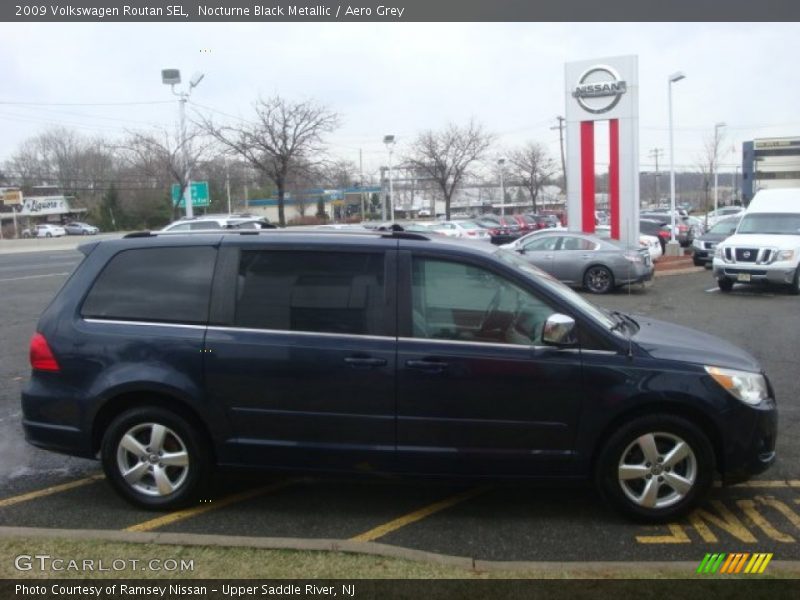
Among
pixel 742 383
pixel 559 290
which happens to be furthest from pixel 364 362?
pixel 742 383

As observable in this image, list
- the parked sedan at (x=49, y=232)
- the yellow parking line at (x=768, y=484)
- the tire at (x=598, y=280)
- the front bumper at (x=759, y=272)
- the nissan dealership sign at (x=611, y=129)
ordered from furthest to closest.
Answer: the parked sedan at (x=49, y=232), the nissan dealership sign at (x=611, y=129), the tire at (x=598, y=280), the front bumper at (x=759, y=272), the yellow parking line at (x=768, y=484)

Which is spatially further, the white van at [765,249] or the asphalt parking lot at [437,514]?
the white van at [765,249]

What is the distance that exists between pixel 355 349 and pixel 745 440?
242 cm

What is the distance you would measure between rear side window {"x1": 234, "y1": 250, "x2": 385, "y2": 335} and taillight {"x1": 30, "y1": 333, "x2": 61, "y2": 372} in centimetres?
127

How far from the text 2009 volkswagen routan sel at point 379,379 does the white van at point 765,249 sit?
12157mm

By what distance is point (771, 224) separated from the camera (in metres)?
16.5

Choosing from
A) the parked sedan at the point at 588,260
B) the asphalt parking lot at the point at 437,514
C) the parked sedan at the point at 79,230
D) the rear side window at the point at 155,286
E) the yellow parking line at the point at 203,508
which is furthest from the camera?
the parked sedan at the point at 79,230

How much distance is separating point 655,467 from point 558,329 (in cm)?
103

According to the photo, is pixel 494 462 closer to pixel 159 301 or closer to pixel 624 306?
pixel 159 301

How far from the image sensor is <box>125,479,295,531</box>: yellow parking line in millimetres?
4276

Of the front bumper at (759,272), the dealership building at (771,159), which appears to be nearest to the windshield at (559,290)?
the front bumper at (759,272)

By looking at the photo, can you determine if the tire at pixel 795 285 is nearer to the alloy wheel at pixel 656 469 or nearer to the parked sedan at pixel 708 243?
the parked sedan at pixel 708 243

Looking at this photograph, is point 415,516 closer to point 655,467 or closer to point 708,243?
point 655,467

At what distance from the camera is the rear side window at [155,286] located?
4562mm
